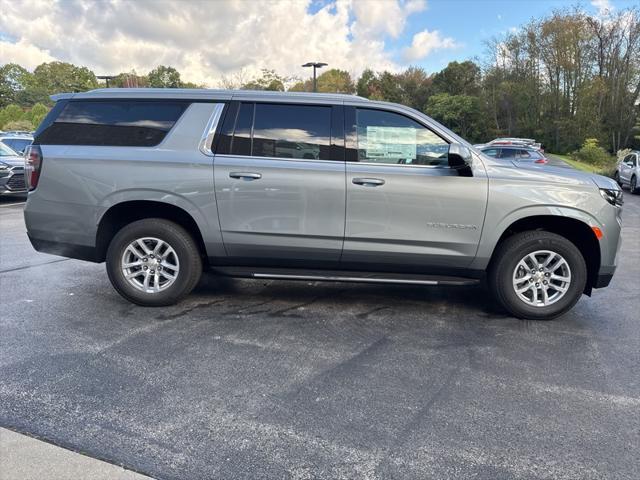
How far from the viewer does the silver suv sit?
14.2ft

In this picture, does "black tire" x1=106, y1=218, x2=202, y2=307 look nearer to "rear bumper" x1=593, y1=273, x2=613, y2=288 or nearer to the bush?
"rear bumper" x1=593, y1=273, x2=613, y2=288

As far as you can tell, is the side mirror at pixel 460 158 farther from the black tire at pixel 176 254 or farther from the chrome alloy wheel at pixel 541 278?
the black tire at pixel 176 254

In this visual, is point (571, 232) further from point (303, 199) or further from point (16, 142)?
point (16, 142)

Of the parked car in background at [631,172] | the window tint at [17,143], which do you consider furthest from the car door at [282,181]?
the parked car in background at [631,172]

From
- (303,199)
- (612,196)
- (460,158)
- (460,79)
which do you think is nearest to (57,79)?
(460,79)

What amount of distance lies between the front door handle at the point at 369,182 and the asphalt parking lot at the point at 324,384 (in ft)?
4.05

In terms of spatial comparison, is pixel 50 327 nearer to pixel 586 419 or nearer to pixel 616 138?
pixel 586 419

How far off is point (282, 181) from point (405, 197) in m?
1.09

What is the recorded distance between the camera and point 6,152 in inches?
537

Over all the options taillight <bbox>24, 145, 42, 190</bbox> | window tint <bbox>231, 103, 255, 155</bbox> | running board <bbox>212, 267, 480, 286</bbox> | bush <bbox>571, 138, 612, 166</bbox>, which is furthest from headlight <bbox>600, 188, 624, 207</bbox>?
bush <bbox>571, 138, 612, 166</bbox>

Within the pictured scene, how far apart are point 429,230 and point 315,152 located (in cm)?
124

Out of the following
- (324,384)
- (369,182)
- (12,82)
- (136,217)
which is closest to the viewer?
(324,384)

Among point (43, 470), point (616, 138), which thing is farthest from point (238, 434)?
point (616, 138)

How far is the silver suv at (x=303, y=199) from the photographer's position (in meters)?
4.32
